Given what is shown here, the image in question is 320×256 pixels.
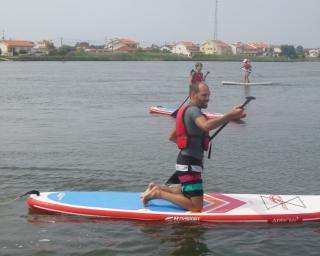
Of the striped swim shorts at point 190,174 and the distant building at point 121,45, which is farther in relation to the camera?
the distant building at point 121,45

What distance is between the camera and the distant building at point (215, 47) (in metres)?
188

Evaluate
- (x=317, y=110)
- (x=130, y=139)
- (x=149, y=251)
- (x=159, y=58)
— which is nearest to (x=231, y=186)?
(x=149, y=251)

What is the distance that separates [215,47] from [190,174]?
182673 millimetres

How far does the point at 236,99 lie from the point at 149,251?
2334 centimetres

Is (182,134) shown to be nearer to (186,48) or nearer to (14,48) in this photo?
(14,48)

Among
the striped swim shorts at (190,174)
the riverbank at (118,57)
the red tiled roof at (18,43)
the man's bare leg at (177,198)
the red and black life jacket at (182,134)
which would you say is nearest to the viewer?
the red and black life jacket at (182,134)

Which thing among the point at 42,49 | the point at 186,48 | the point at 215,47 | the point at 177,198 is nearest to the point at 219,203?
the point at 177,198

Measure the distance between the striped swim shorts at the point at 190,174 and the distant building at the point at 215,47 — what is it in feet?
596

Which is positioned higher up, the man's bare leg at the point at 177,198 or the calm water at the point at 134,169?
the man's bare leg at the point at 177,198

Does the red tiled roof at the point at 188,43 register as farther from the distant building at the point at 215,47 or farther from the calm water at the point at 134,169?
the calm water at the point at 134,169

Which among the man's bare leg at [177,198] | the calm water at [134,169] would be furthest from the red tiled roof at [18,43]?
the man's bare leg at [177,198]

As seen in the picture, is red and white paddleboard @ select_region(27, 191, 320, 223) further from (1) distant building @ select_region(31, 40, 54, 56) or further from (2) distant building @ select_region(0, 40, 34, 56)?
(2) distant building @ select_region(0, 40, 34, 56)

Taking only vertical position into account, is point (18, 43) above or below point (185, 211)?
above

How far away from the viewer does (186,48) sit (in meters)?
182
